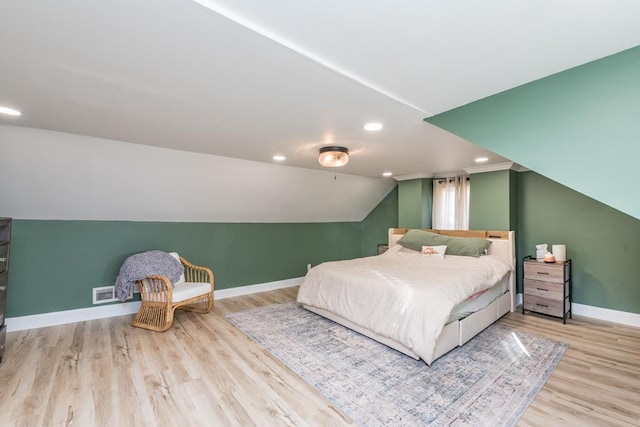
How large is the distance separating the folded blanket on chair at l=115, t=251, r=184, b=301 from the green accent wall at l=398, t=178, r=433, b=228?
4029 millimetres

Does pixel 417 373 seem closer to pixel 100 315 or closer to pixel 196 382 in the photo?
pixel 196 382

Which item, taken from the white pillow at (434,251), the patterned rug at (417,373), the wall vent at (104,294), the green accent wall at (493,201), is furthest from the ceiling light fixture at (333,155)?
the wall vent at (104,294)

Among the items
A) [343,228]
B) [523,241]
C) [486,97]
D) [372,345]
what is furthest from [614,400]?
[343,228]

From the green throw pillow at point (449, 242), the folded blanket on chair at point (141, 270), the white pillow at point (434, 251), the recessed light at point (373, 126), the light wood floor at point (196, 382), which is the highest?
the recessed light at point (373, 126)

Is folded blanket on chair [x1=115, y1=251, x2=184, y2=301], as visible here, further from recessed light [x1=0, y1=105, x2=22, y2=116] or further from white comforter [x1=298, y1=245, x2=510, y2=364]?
recessed light [x1=0, y1=105, x2=22, y2=116]

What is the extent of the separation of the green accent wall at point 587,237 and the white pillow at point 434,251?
122cm

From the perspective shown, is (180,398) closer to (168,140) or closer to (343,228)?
(168,140)

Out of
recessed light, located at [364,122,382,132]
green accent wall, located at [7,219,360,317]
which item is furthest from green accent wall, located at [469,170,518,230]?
green accent wall, located at [7,219,360,317]

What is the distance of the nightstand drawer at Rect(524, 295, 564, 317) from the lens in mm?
3577

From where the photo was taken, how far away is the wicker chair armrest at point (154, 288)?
135 inches

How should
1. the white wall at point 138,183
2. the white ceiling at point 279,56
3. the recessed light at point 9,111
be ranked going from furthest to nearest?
the white wall at point 138,183, the recessed light at point 9,111, the white ceiling at point 279,56

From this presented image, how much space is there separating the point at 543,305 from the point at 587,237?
3.61 feet

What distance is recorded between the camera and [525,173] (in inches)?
172

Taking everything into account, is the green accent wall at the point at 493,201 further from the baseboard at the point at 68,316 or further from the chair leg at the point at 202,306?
the baseboard at the point at 68,316
